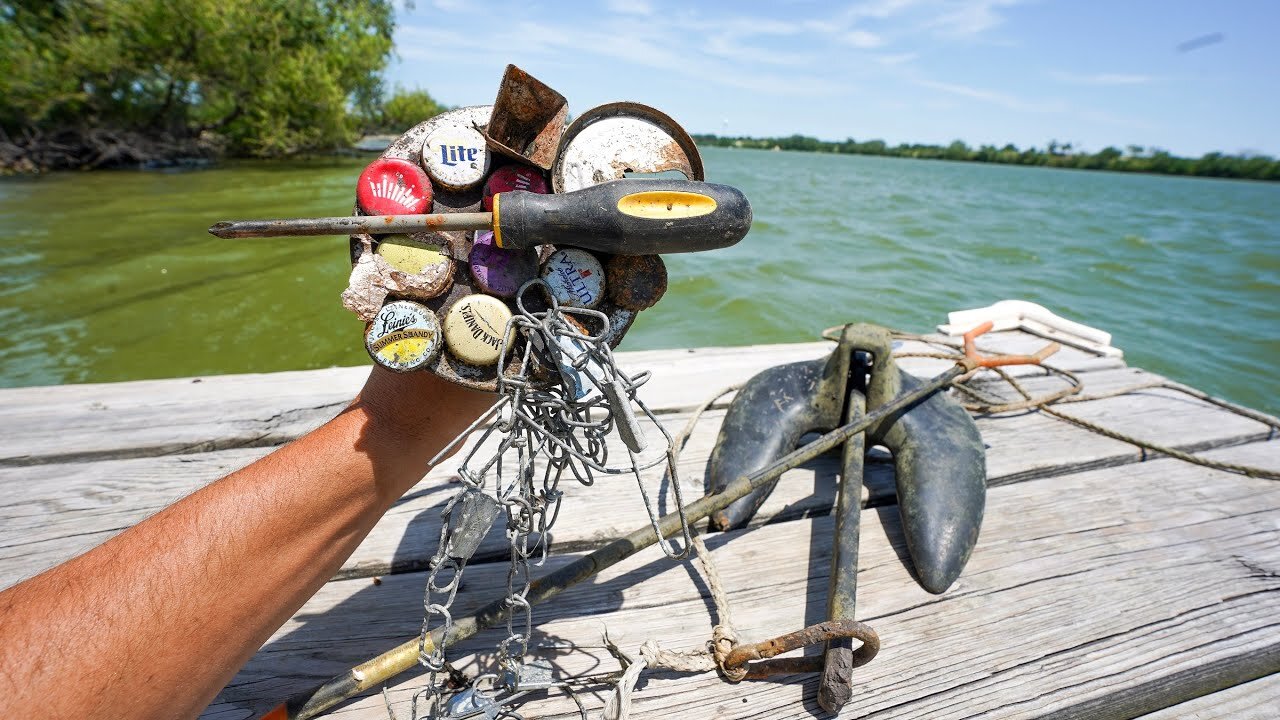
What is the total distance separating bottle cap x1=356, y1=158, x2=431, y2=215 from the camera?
0.95m

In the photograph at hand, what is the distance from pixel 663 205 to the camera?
35.9 inches

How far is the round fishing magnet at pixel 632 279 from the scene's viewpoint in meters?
1.04

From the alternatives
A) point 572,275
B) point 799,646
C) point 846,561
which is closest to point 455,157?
point 572,275

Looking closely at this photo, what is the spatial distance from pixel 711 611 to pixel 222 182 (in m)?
23.0

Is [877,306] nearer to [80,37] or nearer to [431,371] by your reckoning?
[431,371]

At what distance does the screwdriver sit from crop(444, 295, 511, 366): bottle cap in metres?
0.13

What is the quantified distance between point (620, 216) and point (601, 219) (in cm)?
3

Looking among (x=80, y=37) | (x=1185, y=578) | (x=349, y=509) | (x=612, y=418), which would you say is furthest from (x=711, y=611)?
(x=80, y=37)

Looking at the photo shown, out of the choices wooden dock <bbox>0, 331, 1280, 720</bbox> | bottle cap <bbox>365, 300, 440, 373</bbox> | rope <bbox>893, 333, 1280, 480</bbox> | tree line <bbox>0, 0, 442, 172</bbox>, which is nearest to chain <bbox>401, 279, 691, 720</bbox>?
bottle cap <bbox>365, 300, 440, 373</bbox>

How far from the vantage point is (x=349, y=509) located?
1.07 metres

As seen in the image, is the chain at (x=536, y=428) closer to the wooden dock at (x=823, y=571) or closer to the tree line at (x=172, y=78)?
the wooden dock at (x=823, y=571)

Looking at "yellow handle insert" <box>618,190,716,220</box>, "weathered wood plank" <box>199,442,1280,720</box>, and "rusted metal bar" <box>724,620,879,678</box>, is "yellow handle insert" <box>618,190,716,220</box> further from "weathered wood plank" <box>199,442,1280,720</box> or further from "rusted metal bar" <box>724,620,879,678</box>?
"weathered wood plank" <box>199,442,1280,720</box>

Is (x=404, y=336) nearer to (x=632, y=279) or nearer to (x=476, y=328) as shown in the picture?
(x=476, y=328)

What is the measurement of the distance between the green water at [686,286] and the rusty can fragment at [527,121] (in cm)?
538
